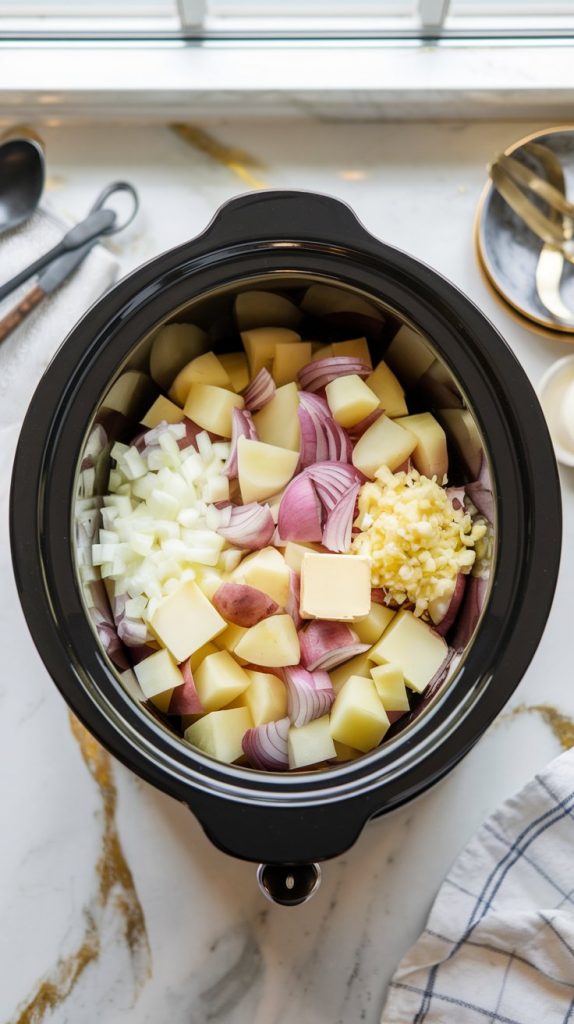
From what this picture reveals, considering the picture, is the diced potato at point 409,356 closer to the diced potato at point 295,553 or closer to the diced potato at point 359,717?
the diced potato at point 295,553

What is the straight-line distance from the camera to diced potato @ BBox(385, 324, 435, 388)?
3.04ft

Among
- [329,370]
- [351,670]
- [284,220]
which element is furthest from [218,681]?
[284,220]

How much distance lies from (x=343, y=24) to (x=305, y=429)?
0.60 meters

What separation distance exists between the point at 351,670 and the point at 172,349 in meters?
0.39

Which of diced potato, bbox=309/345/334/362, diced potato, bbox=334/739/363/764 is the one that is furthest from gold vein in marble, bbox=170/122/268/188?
diced potato, bbox=334/739/363/764

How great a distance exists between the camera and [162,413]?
1.00 metres

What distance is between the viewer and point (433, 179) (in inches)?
46.4

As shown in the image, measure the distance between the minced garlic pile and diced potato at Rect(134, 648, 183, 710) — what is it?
8.6 inches

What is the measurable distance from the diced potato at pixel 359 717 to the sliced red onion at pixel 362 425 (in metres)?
0.26

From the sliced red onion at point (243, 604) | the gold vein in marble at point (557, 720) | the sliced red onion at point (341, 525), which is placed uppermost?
the sliced red onion at point (341, 525)

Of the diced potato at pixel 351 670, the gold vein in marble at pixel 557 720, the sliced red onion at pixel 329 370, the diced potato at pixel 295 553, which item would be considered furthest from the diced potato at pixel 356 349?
A: the gold vein in marble at pixel 557 720

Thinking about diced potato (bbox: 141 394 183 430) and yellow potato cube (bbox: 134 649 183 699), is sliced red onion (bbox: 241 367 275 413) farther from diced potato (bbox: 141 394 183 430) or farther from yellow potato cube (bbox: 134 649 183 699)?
yellow potato cube (bbox: 134 649 183 699)

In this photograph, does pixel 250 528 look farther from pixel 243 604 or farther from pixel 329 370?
pixel 329 370

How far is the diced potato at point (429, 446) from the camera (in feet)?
3.14
